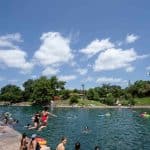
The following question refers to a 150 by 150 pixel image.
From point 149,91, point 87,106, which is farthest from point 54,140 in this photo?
point 149,91

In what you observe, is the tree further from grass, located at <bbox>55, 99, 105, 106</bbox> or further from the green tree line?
grass, located at <bbox>55, 99, 105, 106</bbox>

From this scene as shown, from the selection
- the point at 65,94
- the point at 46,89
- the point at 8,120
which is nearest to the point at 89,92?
the point at 65,94

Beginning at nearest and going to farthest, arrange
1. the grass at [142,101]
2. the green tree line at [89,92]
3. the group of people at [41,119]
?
1. the group of people at [41,119]
2. the grass at [142,101]
3. the green tree line at [89,92]

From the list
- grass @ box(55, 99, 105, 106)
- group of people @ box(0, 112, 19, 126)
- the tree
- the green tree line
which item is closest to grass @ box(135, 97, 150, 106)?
the green tree line

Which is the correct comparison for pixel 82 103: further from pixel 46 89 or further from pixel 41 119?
pixel 41 119

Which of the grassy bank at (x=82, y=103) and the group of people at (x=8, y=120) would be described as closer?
the group of people at (x=8, y=120)

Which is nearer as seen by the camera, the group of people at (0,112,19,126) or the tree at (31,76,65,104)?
the group of people at (0,112,19,126)

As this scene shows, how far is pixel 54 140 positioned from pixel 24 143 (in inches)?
898

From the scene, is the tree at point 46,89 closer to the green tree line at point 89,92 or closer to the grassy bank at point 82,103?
the green tree line at point 89,92

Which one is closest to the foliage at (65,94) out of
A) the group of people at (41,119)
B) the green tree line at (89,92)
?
the green tree line at (89,92)

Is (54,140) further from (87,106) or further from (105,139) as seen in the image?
(87,106)

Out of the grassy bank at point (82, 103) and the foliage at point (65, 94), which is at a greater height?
the foliage at point (65, 94)

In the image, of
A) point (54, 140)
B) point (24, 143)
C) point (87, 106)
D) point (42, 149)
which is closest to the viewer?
point (24, 143)

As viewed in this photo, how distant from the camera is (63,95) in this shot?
184m
